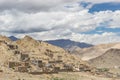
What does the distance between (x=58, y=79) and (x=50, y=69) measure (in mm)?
38043

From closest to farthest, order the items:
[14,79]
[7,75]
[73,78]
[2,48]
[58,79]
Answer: [14,79], [7,75], [58,79], [73,78], [2,48]

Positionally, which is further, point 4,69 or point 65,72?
point 65,72

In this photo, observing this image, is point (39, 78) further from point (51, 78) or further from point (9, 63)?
point (9, 63)

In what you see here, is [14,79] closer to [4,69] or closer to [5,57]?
[4,69]

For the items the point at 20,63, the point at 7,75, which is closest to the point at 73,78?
the point at 20,63

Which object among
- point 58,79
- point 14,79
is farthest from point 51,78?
point 14,79

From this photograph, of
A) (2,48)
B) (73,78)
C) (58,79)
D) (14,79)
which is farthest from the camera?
(2,48)

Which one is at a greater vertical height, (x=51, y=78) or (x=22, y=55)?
(x=22, y=55)

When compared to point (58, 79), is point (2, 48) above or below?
above

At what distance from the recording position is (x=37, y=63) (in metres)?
198

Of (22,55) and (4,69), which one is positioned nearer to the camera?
(4,69)

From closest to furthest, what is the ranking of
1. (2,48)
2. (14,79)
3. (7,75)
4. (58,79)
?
(14,79)
(7,75)
(58,79)
(2,48)

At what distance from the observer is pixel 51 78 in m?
163

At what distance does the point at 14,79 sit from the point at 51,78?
97.3ft
